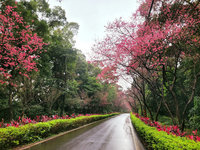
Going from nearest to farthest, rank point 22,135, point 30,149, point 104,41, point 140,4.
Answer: point 30,149
point 22,135
point 140,4
point 104,41

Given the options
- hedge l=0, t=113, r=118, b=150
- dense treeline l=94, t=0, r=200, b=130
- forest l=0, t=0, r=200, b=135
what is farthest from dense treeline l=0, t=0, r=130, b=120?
dense treeline l=94, t=0, r=200, b=130

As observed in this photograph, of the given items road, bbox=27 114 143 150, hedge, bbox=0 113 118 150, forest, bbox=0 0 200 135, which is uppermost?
forest, bbox=0 0 200 135

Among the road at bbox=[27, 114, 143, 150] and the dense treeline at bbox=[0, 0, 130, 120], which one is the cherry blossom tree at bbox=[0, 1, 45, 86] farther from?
the road at bbox=[27, 114, 143, 150]

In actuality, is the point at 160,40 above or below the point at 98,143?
above

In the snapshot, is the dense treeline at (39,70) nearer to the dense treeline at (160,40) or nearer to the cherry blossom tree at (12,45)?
the cherry blossom tree at (12,45)

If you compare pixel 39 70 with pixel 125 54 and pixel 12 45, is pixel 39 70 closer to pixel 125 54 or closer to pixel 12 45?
pixel 12 45

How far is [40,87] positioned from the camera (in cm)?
1644

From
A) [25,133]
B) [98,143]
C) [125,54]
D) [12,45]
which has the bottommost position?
[98,143]

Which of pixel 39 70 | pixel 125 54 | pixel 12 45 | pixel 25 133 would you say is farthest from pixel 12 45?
pixel 125 54

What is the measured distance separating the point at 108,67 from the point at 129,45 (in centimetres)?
262

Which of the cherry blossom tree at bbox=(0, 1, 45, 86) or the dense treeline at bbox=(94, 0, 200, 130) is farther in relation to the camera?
the cherry blossom tree at bbox=(0, 1, 45, 86)

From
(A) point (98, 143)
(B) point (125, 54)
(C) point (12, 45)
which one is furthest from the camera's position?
(C) point (12, 45)

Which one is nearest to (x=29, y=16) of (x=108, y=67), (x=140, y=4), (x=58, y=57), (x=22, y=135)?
(x=58, y=57)

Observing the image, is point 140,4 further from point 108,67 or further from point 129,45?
point 108,67
